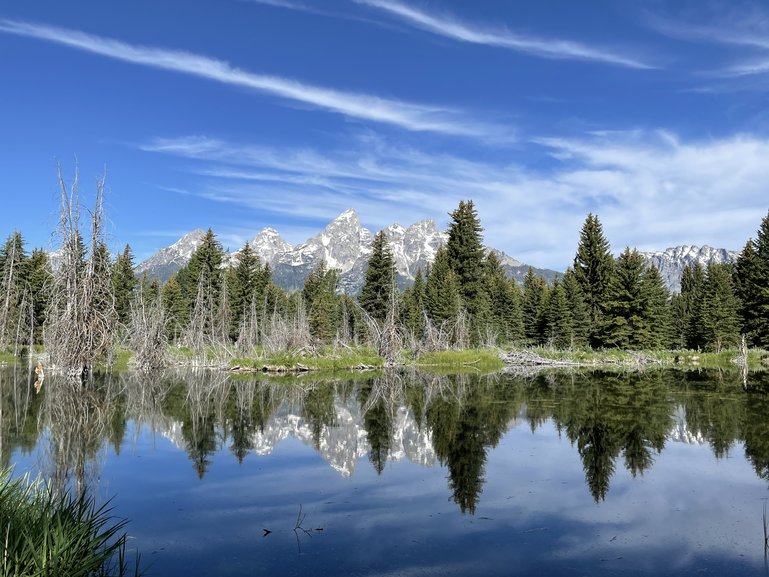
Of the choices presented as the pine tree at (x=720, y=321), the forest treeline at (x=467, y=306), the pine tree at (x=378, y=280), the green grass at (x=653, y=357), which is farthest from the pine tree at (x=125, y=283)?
the pine tree at (x=720, y=321)

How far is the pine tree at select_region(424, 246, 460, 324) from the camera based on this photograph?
5872 centimetres

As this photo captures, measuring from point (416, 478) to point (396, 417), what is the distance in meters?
7.28

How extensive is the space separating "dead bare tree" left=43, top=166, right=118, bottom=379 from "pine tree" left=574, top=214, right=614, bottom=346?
51213 millimetres

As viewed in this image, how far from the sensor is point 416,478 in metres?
12.1

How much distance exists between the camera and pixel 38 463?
12.4 meters

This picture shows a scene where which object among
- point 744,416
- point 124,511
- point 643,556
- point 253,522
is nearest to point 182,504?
point 124,511

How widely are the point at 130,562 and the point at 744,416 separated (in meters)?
Answer: 19.3

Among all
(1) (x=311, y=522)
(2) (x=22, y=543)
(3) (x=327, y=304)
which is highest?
(3) (x=327, y=304)

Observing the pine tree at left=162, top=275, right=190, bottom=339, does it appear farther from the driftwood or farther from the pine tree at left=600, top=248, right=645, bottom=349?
the pine tree at left=600, top=248, right=645, bottom=349

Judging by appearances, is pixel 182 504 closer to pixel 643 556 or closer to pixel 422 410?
pixel 643 556

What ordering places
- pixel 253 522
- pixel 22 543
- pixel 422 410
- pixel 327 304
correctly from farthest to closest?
pixel 327 304
pixel 422 410
pixel 253 522
pixel 22 543

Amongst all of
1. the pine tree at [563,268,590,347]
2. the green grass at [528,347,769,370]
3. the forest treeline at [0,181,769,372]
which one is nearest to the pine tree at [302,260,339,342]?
the forest treeline at [0,181,769,372]

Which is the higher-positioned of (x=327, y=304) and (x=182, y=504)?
(x=327, y=304)

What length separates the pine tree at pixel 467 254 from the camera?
6381 cm
